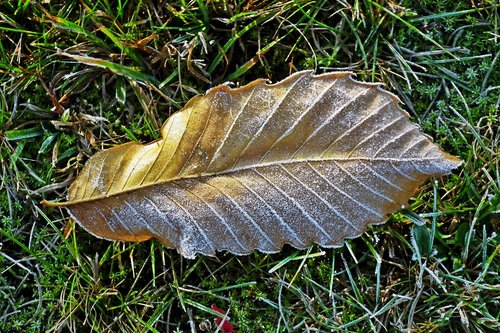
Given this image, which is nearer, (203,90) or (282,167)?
(282,167)

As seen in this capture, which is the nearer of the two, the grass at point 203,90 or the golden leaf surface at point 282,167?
the golden leaf surface at point 282,167

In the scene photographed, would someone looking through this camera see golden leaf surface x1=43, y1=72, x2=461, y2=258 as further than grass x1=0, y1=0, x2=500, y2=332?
No

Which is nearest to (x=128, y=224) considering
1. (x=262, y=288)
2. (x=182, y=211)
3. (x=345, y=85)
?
(x=182, y=211)

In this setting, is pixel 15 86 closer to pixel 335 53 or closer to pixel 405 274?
pixel 335 53

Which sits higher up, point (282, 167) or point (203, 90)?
point (203, 90)
